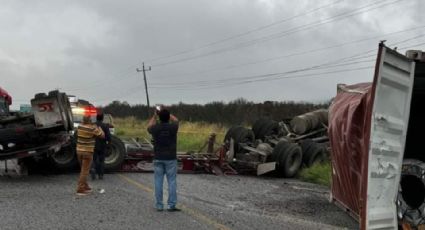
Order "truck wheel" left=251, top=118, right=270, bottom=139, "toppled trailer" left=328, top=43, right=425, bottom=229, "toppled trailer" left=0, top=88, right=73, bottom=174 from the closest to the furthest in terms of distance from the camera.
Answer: "toppled trailer" left=328, top=43, right=425, bottom=229 → "toppled trailer" left=0, top=88, right=73, bottom=174 → "truck wheel" left=251, top=118, right=270, bottom=139

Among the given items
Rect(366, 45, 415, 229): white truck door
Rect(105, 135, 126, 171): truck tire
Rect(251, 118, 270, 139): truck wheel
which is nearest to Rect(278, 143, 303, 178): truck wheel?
Rect(251, 118, 270, 139): truck wheel

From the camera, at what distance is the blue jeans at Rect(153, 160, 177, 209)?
9.27m

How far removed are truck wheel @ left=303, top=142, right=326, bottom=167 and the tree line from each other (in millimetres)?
20429

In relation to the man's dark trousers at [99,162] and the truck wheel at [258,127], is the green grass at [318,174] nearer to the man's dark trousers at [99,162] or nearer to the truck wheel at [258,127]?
the truck wheel at [258,127]

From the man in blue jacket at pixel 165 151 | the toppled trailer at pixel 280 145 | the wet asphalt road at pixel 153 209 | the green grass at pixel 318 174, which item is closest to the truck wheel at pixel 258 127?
the toppled trailer at pixel 280 145

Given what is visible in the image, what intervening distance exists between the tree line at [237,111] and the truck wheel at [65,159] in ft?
81.4

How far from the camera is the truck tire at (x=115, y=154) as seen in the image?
1443 cm

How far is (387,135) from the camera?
5.76 m

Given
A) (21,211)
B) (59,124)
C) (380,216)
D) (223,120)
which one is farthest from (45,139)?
(223,120)

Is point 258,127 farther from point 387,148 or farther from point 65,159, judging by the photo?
point 387,148

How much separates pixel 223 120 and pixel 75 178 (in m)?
43.9

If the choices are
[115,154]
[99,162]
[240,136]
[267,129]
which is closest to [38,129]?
[99,162]

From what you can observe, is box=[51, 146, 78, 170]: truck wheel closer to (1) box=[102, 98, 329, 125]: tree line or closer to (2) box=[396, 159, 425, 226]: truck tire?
(2) box=[396, 159, 425, 226]: truck tire

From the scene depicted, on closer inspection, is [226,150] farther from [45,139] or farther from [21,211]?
[21,211]
